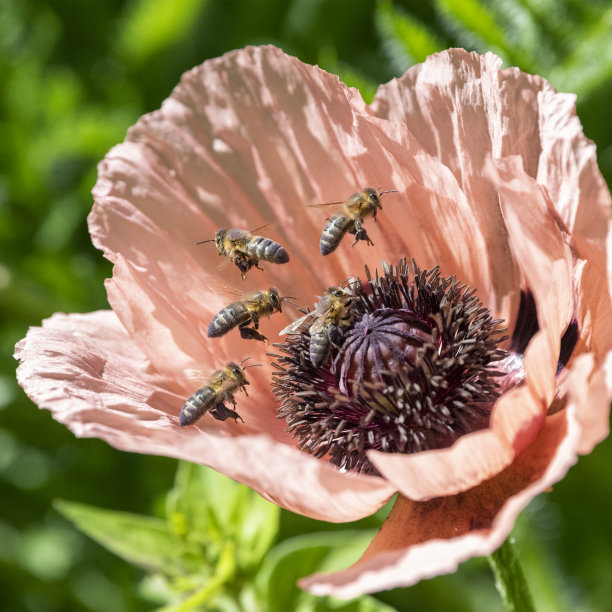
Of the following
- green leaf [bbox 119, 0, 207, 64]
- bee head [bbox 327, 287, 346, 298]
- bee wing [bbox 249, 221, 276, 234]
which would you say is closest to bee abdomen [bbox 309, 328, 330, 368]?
bee head [bbox 327, 287, 346, 298]

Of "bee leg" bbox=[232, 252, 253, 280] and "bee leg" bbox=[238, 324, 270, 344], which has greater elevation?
"bee leg" bbox=[232, 252, 253, 280]

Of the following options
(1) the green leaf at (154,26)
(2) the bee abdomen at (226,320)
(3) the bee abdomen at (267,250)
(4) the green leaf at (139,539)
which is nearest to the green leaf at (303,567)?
(4) the green leaf at (139,539)

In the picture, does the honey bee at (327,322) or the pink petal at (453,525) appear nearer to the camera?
the pink petal at (453,525)

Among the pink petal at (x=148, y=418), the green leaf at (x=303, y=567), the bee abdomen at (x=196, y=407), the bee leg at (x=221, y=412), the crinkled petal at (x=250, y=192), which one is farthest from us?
the green leaf at (x=303, y=567)

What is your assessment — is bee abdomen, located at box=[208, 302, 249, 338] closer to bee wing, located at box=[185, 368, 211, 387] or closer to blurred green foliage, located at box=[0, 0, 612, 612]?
bee wing, located at box=[185, 368, 211, 387]

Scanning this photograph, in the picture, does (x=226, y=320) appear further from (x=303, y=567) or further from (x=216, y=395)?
(x=303, y=567)

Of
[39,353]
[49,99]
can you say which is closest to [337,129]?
[39,353]

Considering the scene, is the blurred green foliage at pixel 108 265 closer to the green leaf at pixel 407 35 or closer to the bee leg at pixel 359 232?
the green leaf at pixel 407 35
